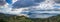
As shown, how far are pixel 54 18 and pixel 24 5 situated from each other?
308 mm

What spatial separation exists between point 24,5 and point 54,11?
0.29 metres

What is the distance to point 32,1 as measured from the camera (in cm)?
123

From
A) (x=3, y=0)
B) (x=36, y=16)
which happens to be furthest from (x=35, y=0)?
(x=3, y=0)

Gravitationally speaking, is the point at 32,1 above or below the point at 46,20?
above

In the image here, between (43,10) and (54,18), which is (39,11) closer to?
(43,10)

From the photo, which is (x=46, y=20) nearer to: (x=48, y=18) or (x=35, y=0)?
(x=48, y=18)

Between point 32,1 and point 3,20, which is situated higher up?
point 32,1

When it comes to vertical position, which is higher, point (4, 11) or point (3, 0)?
point (3, 0)

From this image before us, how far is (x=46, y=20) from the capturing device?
1202mm

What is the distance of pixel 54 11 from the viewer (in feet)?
3.97

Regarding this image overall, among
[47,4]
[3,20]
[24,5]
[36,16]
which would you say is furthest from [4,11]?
[47,4]

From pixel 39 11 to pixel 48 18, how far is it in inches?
4.2

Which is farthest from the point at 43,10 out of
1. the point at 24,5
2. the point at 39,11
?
the point at 24,5

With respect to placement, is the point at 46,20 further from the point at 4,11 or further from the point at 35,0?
the point at 4,11
